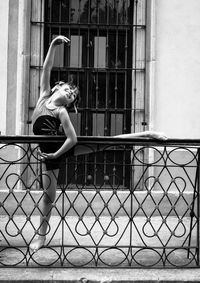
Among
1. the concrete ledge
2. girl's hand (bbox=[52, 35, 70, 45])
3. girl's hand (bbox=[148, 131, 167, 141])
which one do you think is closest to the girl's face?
girl's hand (bbox=[52, 35, 70, 45])

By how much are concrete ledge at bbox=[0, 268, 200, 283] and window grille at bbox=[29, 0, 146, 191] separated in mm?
3203

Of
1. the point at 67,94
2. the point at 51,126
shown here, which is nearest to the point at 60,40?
the point at 67,94

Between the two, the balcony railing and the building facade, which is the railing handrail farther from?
the building facade

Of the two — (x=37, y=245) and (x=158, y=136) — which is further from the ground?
(x=158, y=136)

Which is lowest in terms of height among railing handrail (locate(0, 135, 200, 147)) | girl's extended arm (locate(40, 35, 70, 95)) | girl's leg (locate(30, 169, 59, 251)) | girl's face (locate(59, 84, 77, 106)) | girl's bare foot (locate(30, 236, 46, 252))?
girl's bare foot (locate(30, 236, 46, 252))

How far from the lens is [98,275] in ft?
12.9

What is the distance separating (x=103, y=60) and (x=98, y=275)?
13.9 feet

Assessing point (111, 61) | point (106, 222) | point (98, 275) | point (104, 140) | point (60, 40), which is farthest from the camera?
point (111, 61)

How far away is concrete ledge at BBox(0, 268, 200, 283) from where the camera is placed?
383 cm

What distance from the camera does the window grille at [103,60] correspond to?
7180mm

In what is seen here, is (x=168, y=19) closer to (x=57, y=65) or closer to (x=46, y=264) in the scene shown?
(x=57, y=65)

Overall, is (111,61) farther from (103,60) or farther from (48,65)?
(48,65)

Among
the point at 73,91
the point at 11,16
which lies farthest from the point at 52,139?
the point at 11,16

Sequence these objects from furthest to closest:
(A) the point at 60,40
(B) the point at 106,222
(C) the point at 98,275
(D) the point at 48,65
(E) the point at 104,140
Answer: (B) the point at 106,222, (D) the point at 48,65, (A) the point at 60,40, (E) the point at 104,140, (C) the point at 98,275
